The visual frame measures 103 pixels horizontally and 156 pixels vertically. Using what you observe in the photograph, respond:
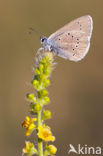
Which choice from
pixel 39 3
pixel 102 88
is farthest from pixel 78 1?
pixel 102 88

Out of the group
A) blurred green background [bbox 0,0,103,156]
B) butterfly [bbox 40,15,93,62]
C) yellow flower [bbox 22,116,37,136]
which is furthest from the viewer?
blurred green background [bbox 0,0,103,156]

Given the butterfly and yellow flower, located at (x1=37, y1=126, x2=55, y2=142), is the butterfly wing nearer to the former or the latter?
the butterfly

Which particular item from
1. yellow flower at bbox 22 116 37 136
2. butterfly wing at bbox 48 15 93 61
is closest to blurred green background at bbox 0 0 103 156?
butterfly wing at bbox 48 15 93 61

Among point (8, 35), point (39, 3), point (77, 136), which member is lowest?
point (77, 136)

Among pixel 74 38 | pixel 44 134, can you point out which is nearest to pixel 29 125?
pixel 44 134

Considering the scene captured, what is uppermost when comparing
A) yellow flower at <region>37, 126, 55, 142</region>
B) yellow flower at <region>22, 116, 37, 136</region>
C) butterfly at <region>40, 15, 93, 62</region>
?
butterfly at <region>40, 15, 93, 62</region>

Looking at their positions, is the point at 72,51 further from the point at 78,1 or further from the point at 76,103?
the point at 78,1

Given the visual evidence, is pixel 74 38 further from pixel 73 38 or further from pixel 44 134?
pixel 44 134
